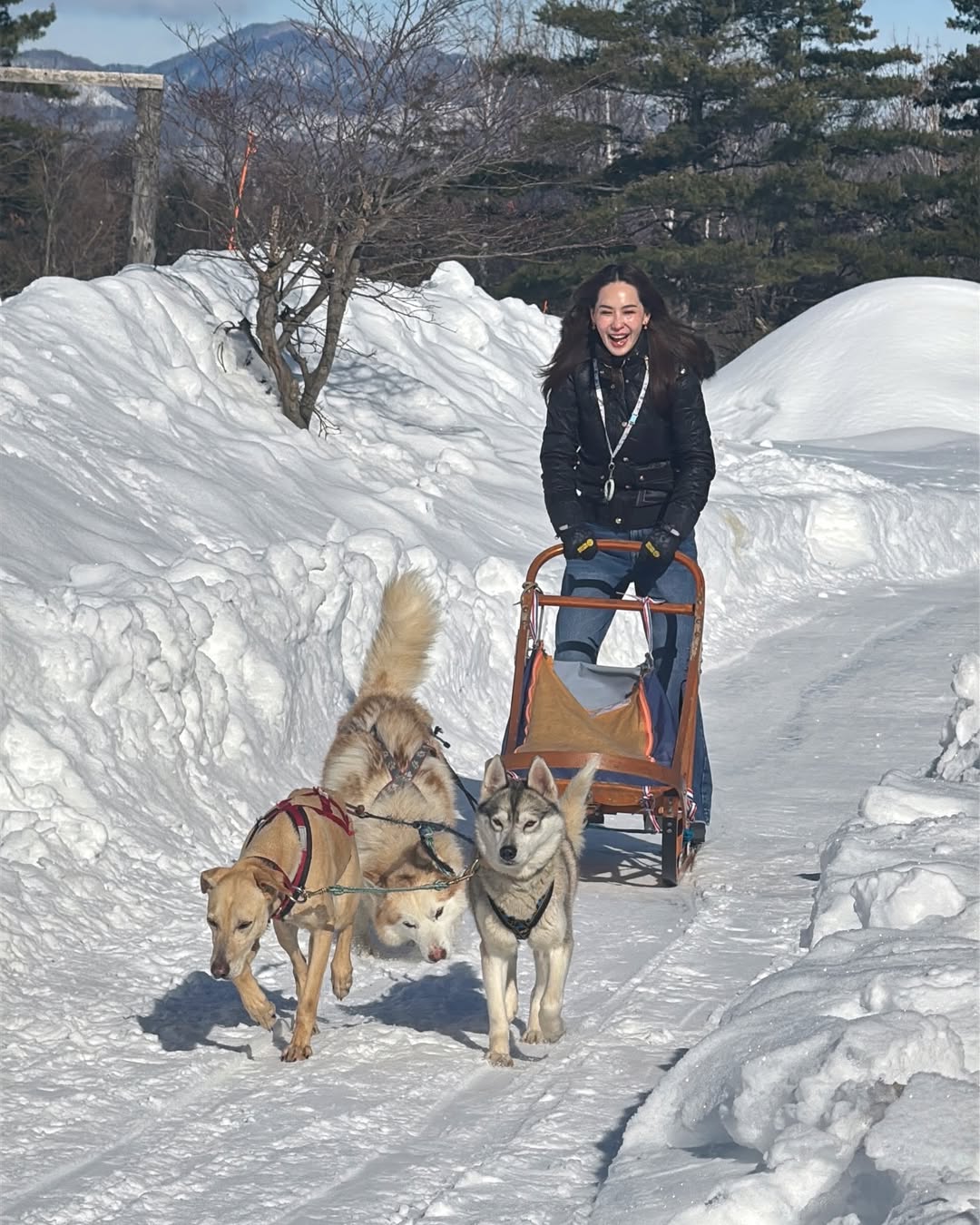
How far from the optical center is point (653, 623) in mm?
7051

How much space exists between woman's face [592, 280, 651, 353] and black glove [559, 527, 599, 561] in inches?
28.9

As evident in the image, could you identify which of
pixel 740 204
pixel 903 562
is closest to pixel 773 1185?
pixel 903 562

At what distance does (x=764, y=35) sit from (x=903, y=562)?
27335mm

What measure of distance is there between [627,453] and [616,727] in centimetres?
113

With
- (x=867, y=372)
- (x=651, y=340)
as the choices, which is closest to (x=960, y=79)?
(x=867, y=372)

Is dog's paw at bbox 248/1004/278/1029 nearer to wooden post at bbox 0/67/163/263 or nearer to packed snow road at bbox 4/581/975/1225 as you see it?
packed snow road at bbox 4/581/975/1225

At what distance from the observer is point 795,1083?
3.50 metres

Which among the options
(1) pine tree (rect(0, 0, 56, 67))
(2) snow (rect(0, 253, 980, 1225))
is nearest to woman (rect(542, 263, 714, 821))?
(2) snow (rect(0, 253, 980, 1225))

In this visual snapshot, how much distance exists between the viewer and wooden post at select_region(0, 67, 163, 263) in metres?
13.3

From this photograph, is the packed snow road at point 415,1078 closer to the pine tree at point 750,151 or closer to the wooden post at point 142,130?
the wooden post at point 142,130

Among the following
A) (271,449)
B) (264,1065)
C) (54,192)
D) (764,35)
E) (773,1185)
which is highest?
(764,35)

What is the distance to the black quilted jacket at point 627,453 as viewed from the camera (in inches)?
263

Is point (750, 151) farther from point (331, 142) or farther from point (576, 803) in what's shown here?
point (576, 803)

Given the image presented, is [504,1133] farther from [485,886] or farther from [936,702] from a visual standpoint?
[936,702]
